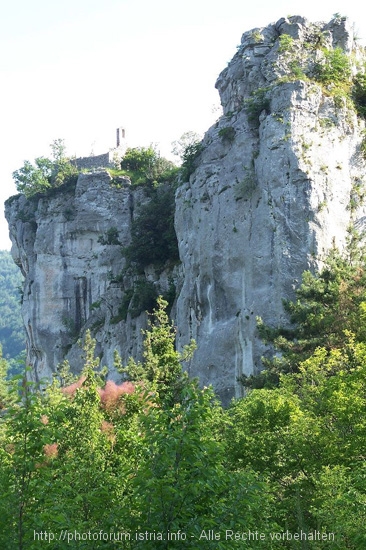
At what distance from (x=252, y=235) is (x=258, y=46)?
9.76 meters

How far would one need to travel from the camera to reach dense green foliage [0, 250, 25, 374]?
10769 cm

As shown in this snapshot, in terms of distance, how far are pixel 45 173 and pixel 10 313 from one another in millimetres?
69143

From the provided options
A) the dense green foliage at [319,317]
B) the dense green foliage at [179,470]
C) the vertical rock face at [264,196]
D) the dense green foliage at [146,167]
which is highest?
the dense green foliage at [146,167]

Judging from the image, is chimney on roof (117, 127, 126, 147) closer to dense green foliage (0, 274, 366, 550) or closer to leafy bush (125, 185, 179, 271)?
leafy bush (125, 185, 179, 271)

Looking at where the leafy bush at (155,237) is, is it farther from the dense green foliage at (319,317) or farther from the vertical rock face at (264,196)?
the dense green foliage at (319,317)

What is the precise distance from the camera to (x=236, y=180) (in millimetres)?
34969

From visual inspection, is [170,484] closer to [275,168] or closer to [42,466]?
[42,466]

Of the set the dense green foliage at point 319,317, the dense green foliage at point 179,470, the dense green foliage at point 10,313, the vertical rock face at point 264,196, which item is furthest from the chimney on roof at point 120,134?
the dense green foliage at point 179,470

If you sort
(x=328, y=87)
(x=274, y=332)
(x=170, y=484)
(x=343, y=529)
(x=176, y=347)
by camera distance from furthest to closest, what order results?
(x=176, y=347)
(x=328, y=87)
(x=274, y=332)
(x=343, y=529)
(x=170, y=484)

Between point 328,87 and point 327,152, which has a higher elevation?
point 328,87

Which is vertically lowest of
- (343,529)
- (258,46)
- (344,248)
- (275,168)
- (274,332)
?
(343,529)

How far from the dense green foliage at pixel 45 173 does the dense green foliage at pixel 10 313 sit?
30107 mm

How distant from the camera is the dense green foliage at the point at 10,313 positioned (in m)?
108

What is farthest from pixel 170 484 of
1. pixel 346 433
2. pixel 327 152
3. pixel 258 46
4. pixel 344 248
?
pixel 258 46
